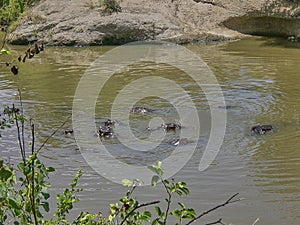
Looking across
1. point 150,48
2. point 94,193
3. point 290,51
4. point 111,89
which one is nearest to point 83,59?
point 150,48

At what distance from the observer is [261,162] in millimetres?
7586

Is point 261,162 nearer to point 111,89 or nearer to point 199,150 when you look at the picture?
point 199,150

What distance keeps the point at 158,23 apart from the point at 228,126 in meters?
11.8

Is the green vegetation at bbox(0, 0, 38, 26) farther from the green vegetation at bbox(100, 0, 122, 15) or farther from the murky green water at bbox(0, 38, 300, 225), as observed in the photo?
the green vegetation at bbox(100, 0, 122, 15)

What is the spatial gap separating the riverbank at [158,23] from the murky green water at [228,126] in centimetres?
210

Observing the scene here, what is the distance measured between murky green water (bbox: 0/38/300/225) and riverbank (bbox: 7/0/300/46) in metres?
2.10

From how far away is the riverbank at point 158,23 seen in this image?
20.3m

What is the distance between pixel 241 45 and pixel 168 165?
12.1 m

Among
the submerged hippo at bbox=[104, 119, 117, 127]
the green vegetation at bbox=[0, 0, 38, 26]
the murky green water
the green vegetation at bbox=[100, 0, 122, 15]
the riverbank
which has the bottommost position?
the murky green water

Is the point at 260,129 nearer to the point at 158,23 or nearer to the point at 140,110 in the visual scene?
the point at 140,110

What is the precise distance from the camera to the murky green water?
6.34 metres

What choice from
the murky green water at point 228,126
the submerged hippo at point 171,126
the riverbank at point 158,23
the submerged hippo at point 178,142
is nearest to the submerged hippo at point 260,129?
the murky green water at point 228,126

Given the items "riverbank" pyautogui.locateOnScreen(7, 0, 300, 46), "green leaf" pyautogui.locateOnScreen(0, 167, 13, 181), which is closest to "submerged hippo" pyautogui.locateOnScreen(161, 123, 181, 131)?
"green leaf" pyautogui.locateOnScreen(0, 167, 13, 181)

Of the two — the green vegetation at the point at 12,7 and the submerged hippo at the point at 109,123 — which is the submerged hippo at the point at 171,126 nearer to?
the submerged hippo at the point at 109,123
